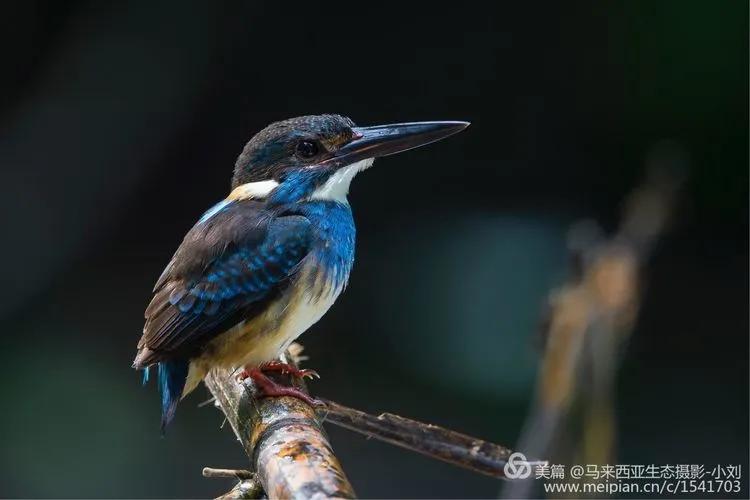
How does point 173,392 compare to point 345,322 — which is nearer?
point 173,392

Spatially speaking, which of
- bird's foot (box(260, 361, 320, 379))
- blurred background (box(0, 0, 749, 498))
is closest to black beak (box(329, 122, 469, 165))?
bird's foot (box(260, 361, 320, 379))

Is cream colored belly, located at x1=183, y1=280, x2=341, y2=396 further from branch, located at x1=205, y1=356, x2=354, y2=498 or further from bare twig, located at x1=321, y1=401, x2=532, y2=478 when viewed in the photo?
bare twig, located at x1=321, y1=401, x2=532, y2=478

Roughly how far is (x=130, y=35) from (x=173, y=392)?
2.29m

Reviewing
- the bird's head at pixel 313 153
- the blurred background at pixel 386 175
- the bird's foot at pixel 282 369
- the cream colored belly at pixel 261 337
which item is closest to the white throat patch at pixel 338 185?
the bird's head at pixel 313 153

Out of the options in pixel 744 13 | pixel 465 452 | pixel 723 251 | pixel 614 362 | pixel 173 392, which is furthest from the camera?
pixel 723 251

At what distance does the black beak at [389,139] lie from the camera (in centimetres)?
258

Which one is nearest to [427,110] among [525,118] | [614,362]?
[525,118]

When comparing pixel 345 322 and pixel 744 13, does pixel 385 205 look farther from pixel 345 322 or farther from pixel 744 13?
pixel 744 13

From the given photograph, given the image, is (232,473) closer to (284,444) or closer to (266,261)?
(284,444)

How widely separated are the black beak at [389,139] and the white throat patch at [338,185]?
0.08 feet

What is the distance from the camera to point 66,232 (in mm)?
4305

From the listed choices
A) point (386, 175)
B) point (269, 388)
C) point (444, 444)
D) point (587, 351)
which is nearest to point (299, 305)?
point (269, 388)

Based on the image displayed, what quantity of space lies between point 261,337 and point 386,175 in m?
2.09

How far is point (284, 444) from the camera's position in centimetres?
171
